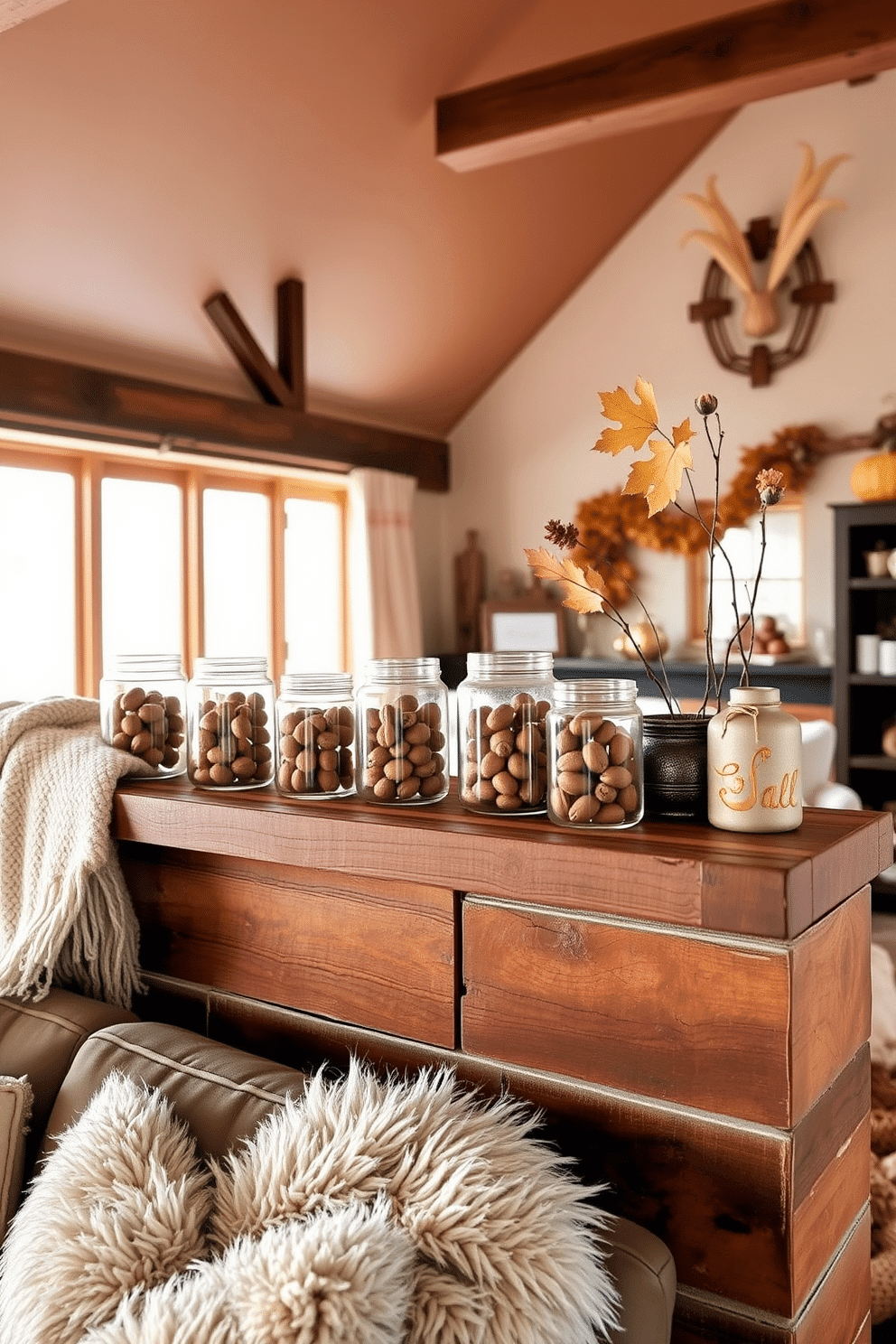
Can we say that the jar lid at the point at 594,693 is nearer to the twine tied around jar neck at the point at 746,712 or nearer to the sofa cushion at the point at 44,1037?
the twine tied around jar neck at the point at 746,712

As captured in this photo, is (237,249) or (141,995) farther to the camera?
(237,249)

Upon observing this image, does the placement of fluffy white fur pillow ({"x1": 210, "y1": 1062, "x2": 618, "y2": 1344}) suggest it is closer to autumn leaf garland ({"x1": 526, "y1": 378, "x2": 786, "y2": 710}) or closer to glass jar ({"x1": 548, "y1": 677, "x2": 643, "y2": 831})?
glass jar ({"x1": 548, "y1": 677, "x2": 643, "y2": 831})

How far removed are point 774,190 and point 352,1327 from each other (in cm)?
519

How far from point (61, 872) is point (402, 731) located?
60cm

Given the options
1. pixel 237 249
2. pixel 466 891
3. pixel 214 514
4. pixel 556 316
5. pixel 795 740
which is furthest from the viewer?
pixel 556 316

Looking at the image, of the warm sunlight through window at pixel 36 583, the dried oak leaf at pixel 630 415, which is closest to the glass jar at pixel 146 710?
the dried oak leaf at pixel 630 415

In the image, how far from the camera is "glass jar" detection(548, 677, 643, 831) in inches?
46.9

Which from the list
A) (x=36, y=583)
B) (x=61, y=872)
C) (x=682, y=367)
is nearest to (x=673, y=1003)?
(x=61, y=872)

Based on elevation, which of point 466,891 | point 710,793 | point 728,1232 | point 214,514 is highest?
point 214,514

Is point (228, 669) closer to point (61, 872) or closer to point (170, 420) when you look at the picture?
point (61, 872)

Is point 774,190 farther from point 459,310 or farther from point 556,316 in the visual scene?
point 459,310

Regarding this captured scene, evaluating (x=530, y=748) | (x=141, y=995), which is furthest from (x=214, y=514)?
(x=530, y=748)

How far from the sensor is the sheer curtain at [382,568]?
5.11 meters

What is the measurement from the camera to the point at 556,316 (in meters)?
5.61
